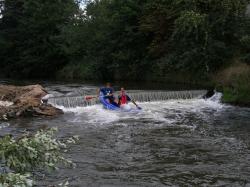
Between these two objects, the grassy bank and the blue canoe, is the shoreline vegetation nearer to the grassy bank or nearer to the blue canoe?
the grassy bank

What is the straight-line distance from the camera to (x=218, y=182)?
438 inches

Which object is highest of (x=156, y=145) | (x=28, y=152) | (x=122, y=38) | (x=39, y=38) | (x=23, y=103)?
(x=39, y=38)

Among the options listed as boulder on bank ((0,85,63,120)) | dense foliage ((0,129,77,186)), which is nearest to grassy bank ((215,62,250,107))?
boulder on bank ((0,85,63,120))

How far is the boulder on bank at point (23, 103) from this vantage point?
21703 millimetres

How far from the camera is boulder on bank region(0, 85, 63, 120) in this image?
21703 millimetres

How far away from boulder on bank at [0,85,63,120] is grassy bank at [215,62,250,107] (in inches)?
338

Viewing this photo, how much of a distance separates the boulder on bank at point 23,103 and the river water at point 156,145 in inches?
35.4

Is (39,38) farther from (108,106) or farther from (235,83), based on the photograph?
(108,106)

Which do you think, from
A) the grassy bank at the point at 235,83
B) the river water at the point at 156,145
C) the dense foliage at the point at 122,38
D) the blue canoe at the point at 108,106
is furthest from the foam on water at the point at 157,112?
the dense foliage at the point at 122,38

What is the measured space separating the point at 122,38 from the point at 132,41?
134cm

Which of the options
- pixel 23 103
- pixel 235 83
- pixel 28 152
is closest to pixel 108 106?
pixel 23 103

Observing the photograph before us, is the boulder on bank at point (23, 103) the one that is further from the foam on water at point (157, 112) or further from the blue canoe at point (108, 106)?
the blue canoe at point (108, 106)

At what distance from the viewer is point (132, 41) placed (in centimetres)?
3722

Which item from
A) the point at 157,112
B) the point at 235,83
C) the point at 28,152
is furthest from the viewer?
the point at 235,83
